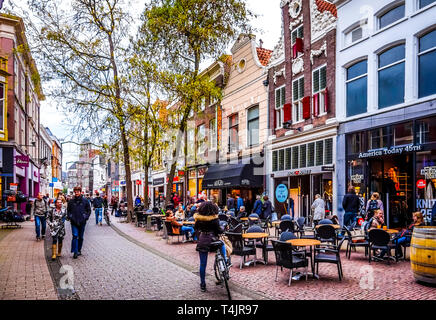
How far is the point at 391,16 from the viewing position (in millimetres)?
14008

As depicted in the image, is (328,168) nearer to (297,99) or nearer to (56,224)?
(297,99)

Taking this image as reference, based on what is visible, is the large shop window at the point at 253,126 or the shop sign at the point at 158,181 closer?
the large shop window at the point at 253,126

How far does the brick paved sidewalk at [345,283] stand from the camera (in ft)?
20.9

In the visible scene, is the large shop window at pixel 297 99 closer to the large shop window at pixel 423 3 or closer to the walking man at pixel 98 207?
the large shop window at pixel 423 3

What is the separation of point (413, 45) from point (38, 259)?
13431 mm

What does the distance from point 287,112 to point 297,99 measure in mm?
810

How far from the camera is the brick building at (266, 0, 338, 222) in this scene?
16641mm

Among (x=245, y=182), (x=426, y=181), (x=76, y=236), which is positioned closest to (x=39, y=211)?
(x=76, y=236)

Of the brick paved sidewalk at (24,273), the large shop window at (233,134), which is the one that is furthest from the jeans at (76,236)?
the large shop window at (233,134)

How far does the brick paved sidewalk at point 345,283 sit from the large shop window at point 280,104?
447 inches

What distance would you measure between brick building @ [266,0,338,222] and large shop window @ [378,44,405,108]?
240 cm
